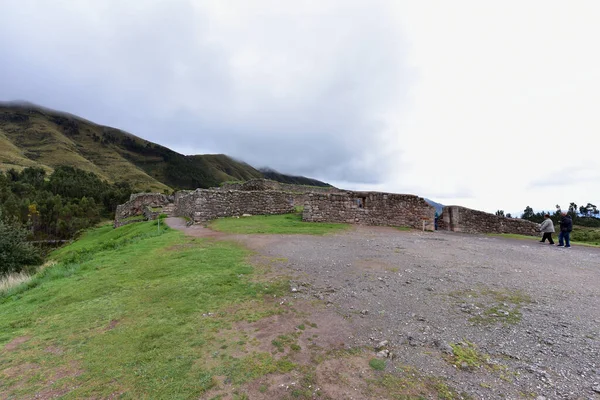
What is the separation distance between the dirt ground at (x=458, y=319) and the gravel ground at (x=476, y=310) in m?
0.02

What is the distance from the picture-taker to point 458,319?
4.49m

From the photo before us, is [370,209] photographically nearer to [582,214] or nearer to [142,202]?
[142,202]

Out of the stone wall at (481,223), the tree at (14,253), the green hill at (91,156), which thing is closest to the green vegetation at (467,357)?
the stone wall at (481,223)

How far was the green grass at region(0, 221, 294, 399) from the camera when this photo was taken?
3223mm

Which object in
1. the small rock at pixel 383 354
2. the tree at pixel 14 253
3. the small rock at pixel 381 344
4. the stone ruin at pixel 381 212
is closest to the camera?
the small rock at pixel 383 354

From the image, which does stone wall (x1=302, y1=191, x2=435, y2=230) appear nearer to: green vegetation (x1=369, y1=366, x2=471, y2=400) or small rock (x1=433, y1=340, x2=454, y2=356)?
small rock (x1=433, y1=340, x2=454, y2=356)

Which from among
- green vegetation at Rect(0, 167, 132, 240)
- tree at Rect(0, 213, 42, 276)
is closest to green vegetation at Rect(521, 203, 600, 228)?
tree at Rect(0, 213, 42, 276)

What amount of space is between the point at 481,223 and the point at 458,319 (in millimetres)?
15963

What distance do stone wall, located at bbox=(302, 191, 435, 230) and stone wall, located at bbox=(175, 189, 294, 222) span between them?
3.29m

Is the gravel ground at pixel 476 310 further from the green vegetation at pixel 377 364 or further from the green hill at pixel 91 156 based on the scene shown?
the green hill at pixel 91 156

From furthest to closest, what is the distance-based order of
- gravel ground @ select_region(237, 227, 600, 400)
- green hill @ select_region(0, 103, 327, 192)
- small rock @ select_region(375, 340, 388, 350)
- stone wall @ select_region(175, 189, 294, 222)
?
1. green hill @ select_region(0, 103, 327, 192)
2. stone wall @ select_region(175, 189, 294, 222)
3. small rock @ select_region(375, 340, 388, 350)
4. gravel ground @ select_region(237, 227, 600, 400)

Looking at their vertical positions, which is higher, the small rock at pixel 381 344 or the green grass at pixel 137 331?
the small rock at pixel 381 344

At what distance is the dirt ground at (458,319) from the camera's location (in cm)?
308

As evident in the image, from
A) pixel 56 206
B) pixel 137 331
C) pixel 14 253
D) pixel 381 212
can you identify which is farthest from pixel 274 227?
pixel 56 206
